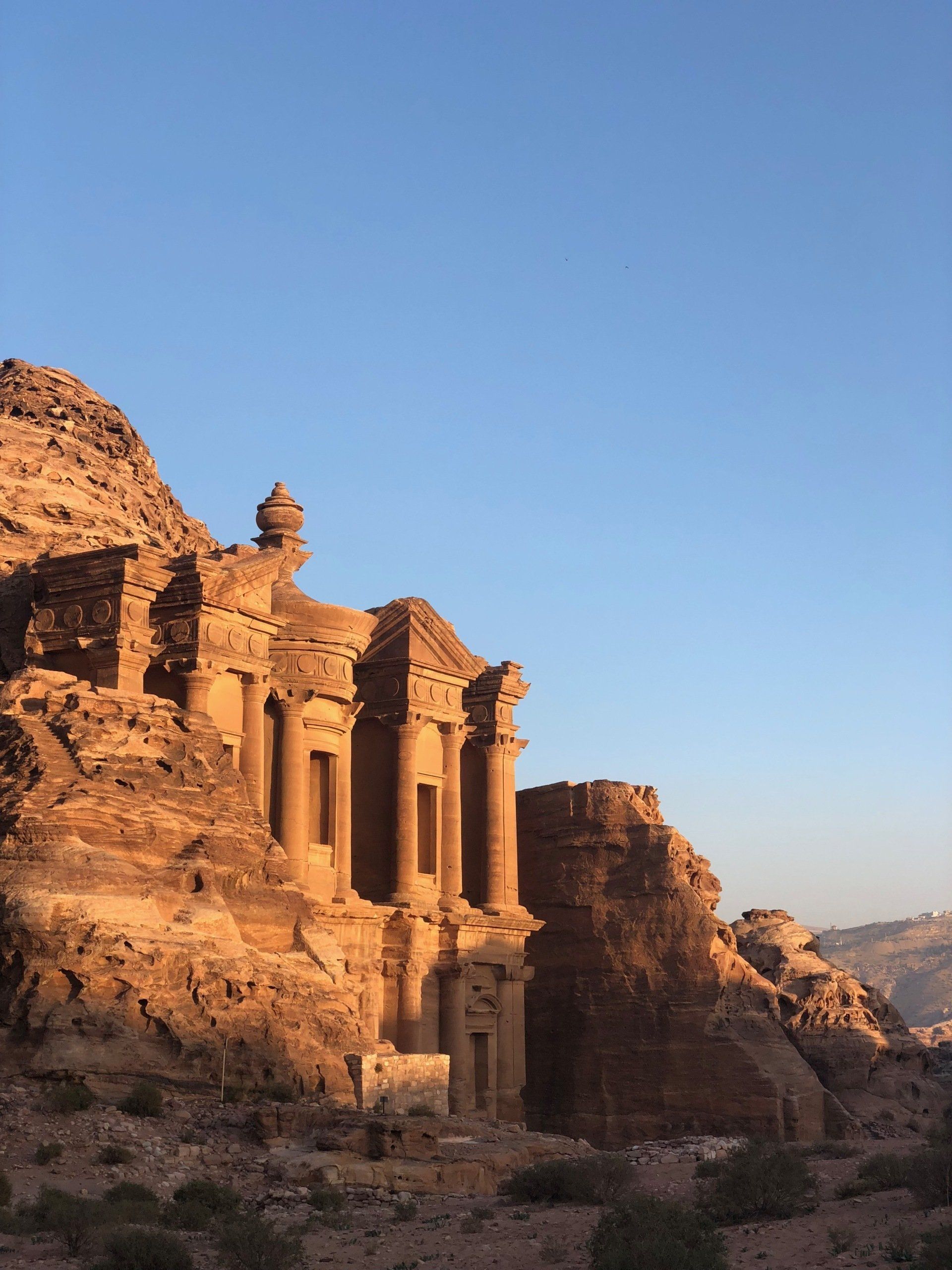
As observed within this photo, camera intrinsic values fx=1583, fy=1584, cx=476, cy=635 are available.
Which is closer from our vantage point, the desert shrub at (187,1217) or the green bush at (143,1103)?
the desert shrub at (187,1217)

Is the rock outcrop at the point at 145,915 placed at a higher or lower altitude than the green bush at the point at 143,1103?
higher

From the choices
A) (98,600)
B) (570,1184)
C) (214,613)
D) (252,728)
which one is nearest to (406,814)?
(252,728)

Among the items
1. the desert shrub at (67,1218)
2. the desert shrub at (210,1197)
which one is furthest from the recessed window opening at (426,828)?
the desert shrub at (67,1218)

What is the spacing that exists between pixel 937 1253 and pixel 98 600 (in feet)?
66.9

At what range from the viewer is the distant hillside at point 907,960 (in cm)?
12075

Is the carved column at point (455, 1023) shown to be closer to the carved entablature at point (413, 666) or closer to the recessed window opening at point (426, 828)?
the recessed window opening at point (426, 828)

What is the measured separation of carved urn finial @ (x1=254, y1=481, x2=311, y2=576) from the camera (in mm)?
39656

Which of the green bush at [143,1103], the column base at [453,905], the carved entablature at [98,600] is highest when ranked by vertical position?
the carved entablature at [98,600]

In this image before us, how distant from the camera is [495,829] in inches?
1662

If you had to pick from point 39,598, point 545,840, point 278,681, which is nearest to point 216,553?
point 278,681

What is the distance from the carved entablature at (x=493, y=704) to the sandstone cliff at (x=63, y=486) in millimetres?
8497

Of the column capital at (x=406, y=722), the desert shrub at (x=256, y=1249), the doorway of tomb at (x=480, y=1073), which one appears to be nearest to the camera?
the desert shrub at (x=256, y=1249)

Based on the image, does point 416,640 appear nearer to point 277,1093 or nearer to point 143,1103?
point 277,1093

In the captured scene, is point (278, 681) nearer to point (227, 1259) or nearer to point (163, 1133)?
point (163, 1133)
